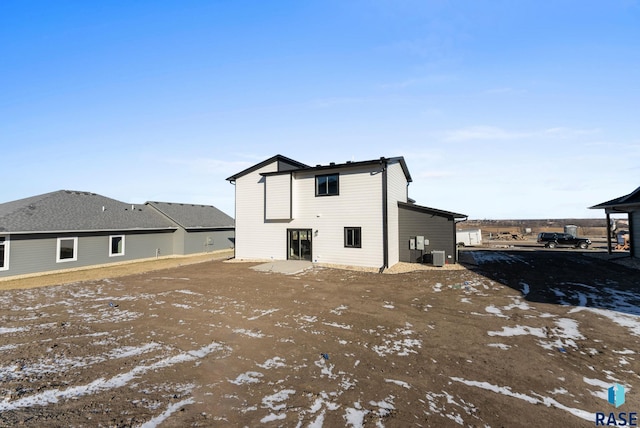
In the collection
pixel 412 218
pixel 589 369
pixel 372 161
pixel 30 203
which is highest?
pixel 372 161

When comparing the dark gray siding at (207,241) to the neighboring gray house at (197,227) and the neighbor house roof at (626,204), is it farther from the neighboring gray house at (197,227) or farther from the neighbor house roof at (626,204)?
the neighbor house roof at (626,204)

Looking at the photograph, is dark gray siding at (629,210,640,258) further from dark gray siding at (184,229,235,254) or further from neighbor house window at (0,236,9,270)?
neighbor house window at (0,236,9,270)

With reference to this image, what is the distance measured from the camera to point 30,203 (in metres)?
20.2

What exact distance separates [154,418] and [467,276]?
14399mm

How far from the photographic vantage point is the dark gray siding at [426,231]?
1809 centimetres

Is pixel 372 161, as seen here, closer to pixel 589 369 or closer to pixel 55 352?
pixel 589 369

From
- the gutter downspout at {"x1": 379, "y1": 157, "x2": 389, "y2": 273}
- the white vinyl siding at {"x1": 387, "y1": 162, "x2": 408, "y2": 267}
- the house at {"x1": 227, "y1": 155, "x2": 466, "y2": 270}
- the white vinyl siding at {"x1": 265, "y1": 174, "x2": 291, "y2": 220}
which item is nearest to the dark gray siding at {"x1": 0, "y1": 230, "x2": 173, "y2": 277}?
the house at {"x1": 227, "y1": 155, "x2": 466, "y2": 270}

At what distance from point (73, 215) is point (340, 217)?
20.2 meters

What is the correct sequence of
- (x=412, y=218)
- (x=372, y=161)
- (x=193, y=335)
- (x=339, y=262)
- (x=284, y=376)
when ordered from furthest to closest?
(x=412, y=218) → (x=339, y=262) → (x=372, y=161) → (x=193, y=335) → (x=284, y=376)

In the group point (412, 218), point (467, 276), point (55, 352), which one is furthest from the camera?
point (412, 218)

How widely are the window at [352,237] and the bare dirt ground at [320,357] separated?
19.6 feet

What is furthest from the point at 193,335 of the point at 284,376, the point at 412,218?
the point at 412,218

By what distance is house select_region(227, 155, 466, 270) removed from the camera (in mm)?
17047

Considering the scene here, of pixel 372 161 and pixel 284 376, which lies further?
A: pixel 372 161
